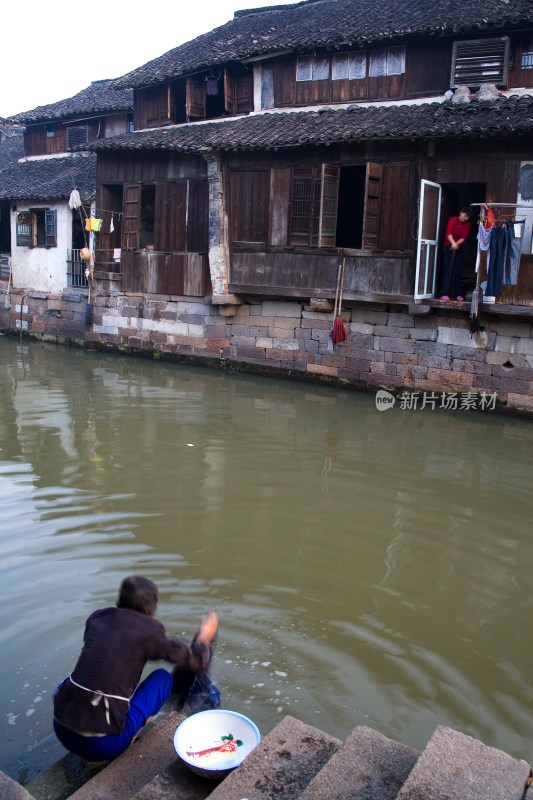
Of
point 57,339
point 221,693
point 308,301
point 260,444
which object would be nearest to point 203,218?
point 308,301

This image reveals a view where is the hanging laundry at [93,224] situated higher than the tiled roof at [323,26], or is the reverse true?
the tiled roof at [323,26]

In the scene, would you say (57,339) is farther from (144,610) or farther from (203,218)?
(144,610)

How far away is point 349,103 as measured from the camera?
15.4 m

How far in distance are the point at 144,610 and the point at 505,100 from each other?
1237 centimetres

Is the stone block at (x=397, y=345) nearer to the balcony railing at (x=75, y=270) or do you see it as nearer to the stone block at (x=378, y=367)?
the stone block at (x=378, y=367)

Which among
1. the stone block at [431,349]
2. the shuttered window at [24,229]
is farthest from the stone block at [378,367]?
the shuttered window at [24,229]

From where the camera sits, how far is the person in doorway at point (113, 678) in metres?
3.51

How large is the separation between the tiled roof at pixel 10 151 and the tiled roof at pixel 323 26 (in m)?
9.35

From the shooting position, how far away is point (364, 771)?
124 inches

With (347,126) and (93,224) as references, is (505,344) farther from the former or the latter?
(93,224)

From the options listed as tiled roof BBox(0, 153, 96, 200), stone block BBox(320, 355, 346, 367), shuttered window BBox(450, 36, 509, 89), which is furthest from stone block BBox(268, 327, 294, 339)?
tiled roof BBox(0, 153, 96, 200)

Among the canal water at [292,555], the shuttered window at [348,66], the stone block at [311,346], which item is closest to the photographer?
the canal water at [292,555]
